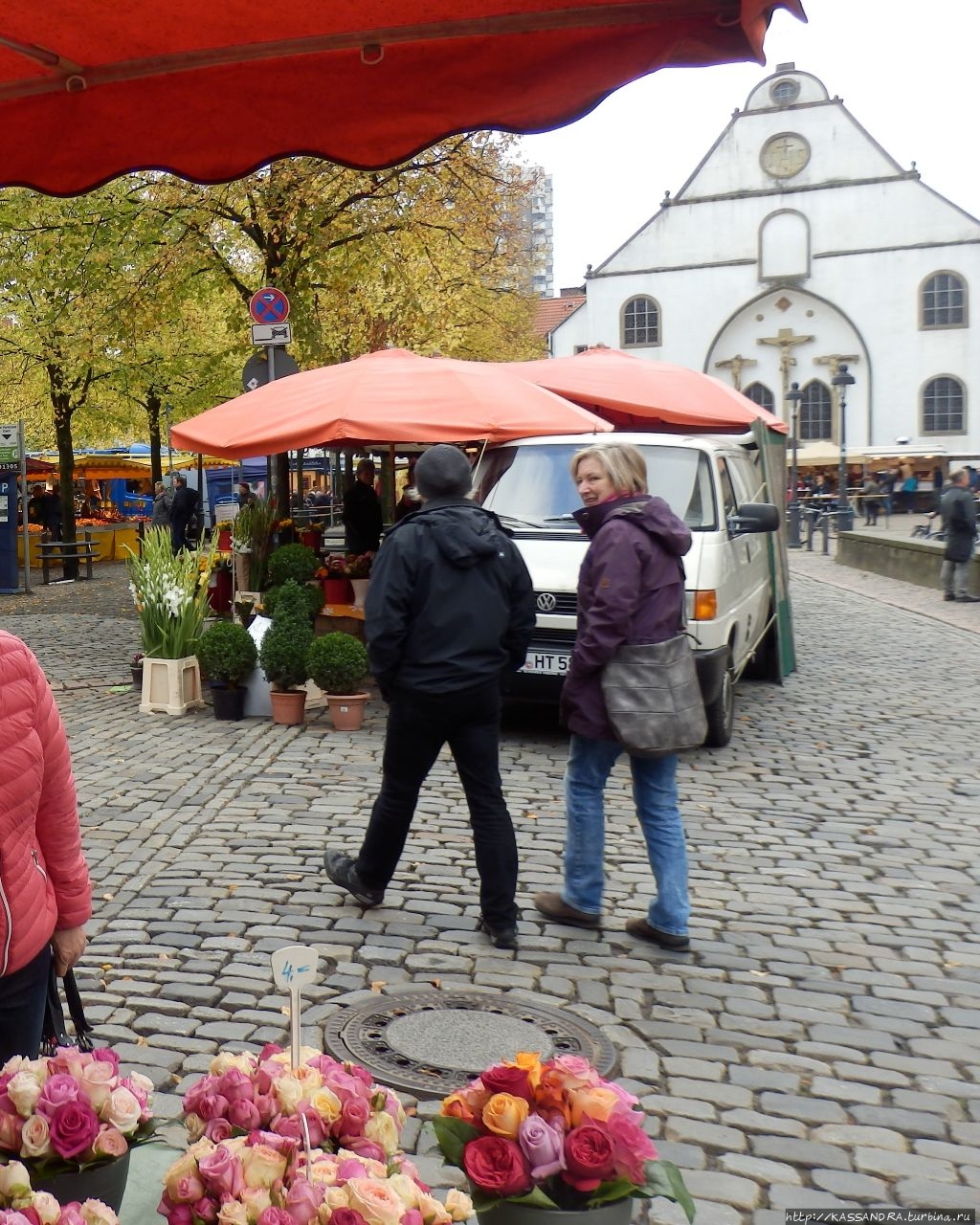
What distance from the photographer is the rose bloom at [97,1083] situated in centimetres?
191

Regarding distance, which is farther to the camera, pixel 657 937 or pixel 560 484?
pixel 560 484

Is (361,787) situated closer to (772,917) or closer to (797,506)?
(772,917)

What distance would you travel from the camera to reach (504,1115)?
1.82m

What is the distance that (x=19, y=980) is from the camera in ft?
8.13

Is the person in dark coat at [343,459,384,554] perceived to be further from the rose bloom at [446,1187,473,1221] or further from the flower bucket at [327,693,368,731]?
the rose bloom at [446,1187,473,1221]

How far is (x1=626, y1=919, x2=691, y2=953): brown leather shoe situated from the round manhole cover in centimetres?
80

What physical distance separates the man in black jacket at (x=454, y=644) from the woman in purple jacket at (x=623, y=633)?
316 mm

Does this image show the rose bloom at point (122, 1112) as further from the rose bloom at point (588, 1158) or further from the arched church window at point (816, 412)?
the arched church window at point (816, 412)

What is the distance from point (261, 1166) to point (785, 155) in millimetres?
55720

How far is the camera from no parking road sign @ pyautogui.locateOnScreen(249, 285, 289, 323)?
1244 centimetres

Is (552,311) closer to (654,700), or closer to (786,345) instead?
(786,345)

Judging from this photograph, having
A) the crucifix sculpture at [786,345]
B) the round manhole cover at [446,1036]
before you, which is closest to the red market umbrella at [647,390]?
the round manhole cover at [446,1036]

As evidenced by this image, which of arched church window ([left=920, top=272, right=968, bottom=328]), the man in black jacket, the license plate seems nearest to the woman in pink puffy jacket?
the man in black jacket

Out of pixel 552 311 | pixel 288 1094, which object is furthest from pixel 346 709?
pixel 552 311
